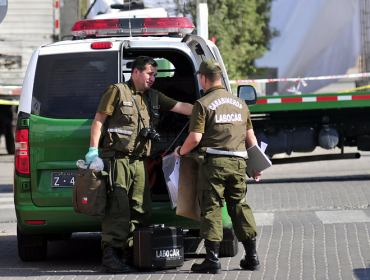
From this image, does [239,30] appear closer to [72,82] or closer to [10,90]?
[10,90]

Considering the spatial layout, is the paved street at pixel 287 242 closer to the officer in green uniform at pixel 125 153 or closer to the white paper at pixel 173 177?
the officer in green uniform at pixel 125 153

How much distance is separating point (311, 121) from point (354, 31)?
44.0ft

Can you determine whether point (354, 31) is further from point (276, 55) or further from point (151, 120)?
point (151, 120)

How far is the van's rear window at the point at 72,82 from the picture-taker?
5.66 meters

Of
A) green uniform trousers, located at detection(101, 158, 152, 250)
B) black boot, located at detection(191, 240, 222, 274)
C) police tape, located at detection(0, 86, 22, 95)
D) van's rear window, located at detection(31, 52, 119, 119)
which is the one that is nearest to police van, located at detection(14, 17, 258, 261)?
van's rear window, located at detection(31, 52, 119, 119)

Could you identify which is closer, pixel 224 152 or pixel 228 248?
pixel 224 152

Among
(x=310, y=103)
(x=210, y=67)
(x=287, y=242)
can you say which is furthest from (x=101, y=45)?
(x=310, y=103)

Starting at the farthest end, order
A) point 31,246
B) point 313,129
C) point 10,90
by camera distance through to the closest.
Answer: point 10,90
point 313,129
point 31,246

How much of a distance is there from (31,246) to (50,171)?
874 millimetres

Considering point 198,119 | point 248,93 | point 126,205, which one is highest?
point 248,93

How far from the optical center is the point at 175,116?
684 centimetres

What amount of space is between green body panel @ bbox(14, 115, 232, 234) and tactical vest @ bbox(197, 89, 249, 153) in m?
0.80

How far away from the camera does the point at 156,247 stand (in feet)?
17.8

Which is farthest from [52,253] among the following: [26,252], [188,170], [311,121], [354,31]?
[354,31]
